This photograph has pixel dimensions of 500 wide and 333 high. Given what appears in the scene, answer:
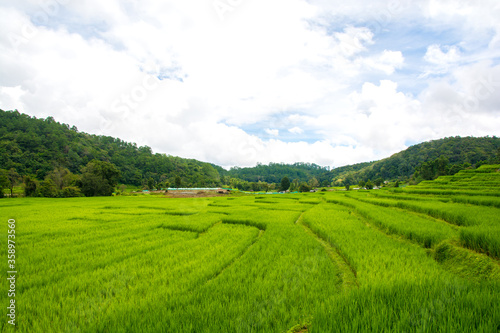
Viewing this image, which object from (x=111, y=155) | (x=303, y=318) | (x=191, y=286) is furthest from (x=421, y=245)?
(x=111, y=155)

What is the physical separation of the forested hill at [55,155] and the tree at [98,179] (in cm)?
3277

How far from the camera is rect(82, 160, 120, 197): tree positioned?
141ft

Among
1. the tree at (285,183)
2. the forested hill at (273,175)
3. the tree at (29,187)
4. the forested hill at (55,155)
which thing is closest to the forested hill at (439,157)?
the tree at (285,183)

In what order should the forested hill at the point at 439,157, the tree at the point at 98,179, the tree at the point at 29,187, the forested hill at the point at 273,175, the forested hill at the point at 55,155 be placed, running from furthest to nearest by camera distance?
Answer: the forested hill at the point at 273,175 < the forested hill at the point at 55,155 < the forested hill at the point at 439,157 < the tree at the point at 98,179 < the tree at the point at 29,187

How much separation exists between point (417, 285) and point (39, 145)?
350 ft

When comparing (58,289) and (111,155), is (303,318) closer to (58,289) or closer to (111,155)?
(58,289)

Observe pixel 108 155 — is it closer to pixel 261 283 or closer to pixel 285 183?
pixel 285 183

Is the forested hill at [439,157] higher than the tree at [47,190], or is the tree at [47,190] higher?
the forested hill at [439,157]

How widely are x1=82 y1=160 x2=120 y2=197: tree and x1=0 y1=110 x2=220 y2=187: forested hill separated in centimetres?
3277

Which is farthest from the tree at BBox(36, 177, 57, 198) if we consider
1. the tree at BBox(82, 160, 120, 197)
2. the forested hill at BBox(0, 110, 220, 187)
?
the forested hill at BBox(0, 110, 220, 187)

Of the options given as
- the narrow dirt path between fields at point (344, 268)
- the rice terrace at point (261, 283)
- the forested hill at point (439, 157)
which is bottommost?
the narrow dirt path between fields at point (344, 268)

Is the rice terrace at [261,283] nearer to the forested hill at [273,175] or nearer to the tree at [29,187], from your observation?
the tree at [29,187]

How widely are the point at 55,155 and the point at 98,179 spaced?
159 ft

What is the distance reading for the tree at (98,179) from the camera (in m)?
42.9
